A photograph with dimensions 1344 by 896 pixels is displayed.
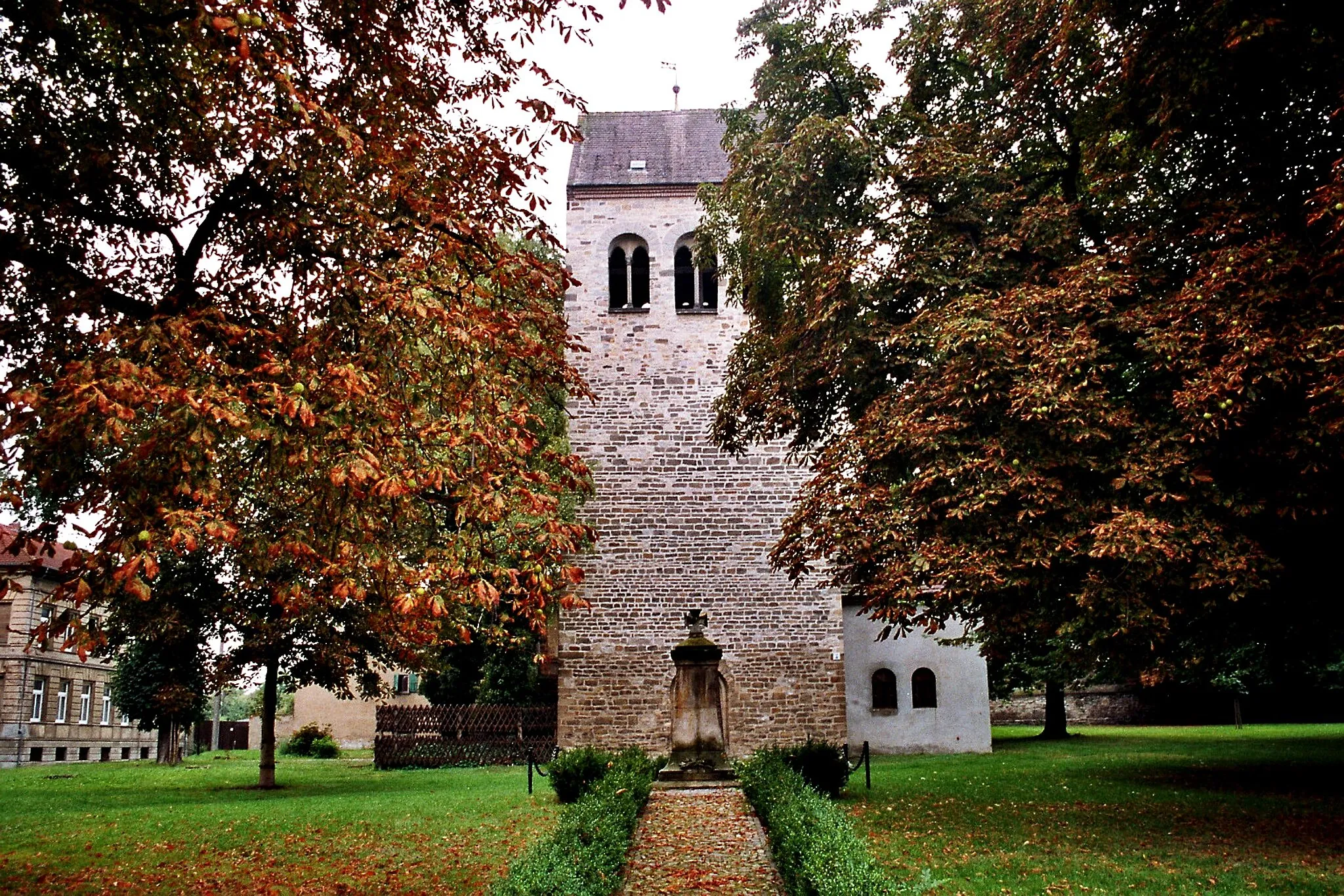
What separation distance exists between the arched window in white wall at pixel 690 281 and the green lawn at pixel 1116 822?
10.7 meters

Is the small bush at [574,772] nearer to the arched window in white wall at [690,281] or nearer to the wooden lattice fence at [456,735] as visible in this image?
the wooden lattice fence at [456,735]

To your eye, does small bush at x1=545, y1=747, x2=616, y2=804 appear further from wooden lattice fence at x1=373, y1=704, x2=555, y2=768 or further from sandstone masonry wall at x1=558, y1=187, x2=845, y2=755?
wooden lattice fence at x1=373, y1=704, x2=555, y2=768

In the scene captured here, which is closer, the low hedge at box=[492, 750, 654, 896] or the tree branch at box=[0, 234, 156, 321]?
the low hedge at box=[492, 750, 654, 896]

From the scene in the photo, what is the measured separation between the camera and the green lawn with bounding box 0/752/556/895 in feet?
26.9

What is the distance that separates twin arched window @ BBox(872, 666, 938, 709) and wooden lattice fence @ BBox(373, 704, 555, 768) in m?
7.69

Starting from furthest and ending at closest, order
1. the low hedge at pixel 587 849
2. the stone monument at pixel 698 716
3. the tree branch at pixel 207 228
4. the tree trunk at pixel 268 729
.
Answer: the tree trunk at pixel 268 729 → the stone monument at pixel 698 716 → the tree branch at pixel 207 228 → the low hedge at pixel 587 849

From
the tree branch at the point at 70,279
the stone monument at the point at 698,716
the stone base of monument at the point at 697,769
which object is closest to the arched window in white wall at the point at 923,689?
the stone monument at the point at 698,716

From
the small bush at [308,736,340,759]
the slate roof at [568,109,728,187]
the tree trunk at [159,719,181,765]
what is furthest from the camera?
the small bush at [308,736,340,759]

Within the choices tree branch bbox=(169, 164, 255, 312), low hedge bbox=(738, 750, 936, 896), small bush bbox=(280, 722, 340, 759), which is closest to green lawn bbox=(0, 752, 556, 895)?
low hedge bbox=(738, 750, 936, 896)

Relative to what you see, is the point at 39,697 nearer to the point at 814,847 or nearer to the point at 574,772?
the point at 574,772

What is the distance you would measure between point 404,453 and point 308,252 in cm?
181

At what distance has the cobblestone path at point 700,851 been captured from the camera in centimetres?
757

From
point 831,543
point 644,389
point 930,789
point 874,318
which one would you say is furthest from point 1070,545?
point 644,389

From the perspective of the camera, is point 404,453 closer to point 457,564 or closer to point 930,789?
point 457,564
